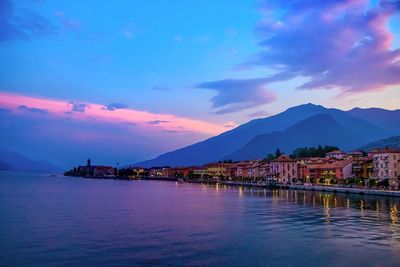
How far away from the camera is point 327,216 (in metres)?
46.7

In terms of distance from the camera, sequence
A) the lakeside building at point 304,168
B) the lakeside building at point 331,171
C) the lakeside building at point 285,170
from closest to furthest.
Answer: the lakeside building at point 331,171 < the lakeside building at point 304,168 < the lakeside building at point 285,170

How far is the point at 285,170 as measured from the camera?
15712 cm

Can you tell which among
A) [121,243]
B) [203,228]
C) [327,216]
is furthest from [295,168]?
[121,243]

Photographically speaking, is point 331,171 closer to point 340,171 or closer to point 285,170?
point 340,171

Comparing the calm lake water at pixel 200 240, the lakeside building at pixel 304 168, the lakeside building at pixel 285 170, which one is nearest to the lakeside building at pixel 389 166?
the lakeside building at pixel 304 168

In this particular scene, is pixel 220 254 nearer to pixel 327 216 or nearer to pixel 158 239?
pixel 158 239

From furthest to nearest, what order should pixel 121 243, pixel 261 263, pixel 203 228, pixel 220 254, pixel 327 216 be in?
pixel 327 216
pixel 203 228
pixel 121 243
pixel 220 254
pixel 261 263

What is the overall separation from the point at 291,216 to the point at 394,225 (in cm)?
1120

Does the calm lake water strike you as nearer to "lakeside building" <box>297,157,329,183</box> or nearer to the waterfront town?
the waterfront town

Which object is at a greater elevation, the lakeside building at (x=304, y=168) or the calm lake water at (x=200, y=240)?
the lakeside building at (x=304, y=168)

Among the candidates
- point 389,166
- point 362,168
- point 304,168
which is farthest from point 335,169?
point 389,166

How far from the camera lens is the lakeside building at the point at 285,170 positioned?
154 metres

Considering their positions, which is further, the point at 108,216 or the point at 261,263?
the point at 108,216

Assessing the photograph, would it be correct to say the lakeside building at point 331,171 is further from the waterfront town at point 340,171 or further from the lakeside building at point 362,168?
the lakeside building at point 362,168
